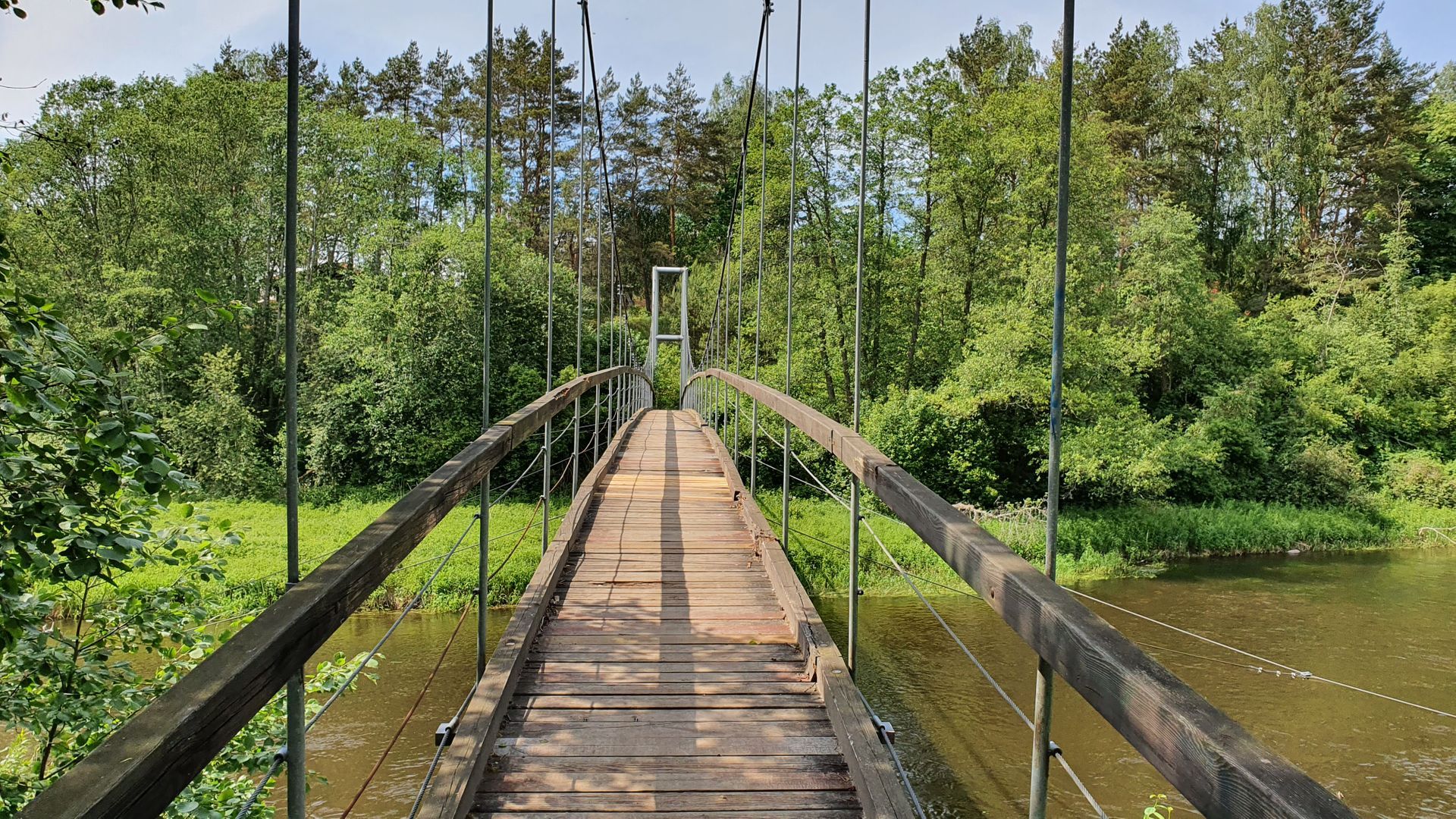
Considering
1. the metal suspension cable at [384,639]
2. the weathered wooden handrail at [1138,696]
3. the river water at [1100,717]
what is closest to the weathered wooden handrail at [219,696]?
the metal suspension cable at [384,639]

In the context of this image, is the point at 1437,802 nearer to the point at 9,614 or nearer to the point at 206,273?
the point at 9,614

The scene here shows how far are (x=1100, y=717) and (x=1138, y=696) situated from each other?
7701mm

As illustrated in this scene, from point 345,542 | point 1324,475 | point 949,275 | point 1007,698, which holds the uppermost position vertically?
point 949,275

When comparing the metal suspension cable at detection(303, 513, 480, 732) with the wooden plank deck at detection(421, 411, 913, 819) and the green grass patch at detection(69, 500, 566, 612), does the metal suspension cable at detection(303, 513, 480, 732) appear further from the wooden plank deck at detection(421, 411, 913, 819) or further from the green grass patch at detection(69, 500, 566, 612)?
the green grass patch at detection(69, 500, 566, 612)

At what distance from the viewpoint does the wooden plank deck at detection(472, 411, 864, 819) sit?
156 centimetres

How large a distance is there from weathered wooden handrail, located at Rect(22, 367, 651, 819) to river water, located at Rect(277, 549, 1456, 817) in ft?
19.4

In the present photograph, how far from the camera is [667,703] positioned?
6.46 feet

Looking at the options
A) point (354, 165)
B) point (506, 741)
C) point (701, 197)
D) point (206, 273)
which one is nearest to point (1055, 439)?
point (506, 741)

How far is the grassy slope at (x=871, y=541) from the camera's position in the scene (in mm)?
11234

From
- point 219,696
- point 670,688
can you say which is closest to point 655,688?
point 670,688

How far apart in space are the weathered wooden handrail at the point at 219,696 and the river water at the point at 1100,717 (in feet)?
19.4

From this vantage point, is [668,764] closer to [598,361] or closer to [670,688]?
[670,688]

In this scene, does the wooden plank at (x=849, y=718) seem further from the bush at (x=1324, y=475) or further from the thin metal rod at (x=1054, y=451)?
the bush at (x=1324, y=475)

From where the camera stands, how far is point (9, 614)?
180cm
